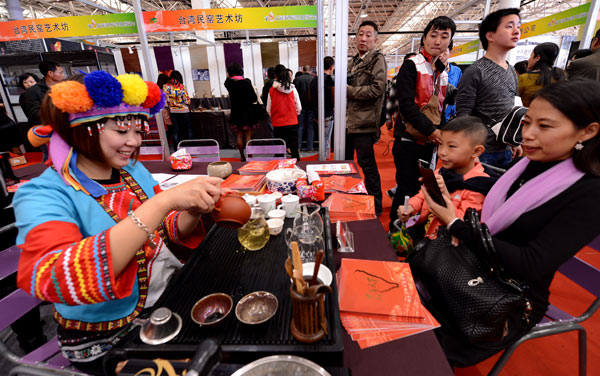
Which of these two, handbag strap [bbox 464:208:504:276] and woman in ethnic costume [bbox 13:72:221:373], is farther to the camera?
handbag strap [bbox 464:208:504:276]

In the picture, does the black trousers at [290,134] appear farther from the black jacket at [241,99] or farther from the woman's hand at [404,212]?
the woman's hand at [404,212]

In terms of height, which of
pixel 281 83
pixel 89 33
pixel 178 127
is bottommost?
pixel 178 127

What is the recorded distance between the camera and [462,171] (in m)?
1.60

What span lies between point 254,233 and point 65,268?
21.5 inches

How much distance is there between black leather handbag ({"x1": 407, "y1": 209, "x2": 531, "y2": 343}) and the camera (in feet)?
2.83

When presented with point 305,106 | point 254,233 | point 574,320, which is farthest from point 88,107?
point 305,106

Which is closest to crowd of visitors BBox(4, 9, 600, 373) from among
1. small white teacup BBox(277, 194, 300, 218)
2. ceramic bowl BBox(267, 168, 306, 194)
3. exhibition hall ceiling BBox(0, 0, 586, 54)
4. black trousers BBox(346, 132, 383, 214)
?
small white teacup BBox(277, 194, 300, 218)

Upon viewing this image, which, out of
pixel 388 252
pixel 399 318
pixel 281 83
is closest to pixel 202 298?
pixel 399 318

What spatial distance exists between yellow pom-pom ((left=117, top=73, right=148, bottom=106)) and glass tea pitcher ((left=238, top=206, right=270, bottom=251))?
21.8 inches

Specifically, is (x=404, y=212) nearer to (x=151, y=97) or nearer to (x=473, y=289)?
(x=473, y=289)

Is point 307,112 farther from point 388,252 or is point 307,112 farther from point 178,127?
point 388,252

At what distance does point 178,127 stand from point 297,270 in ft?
21.1

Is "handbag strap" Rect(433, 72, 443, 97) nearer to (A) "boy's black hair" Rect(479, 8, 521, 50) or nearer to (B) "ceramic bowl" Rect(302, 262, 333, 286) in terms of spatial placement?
(A) "boy's black hair" Rect(479, 8, 521, 50)

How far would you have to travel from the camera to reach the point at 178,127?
6.17 meters
